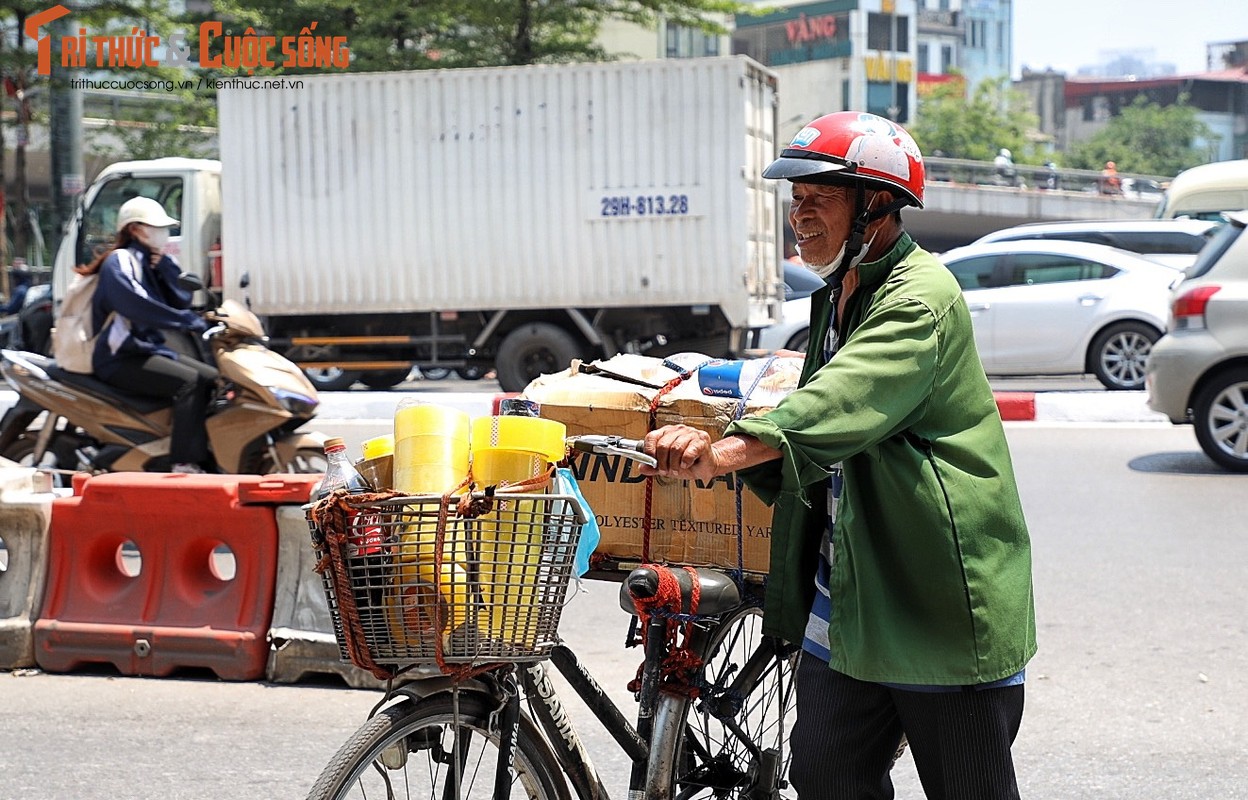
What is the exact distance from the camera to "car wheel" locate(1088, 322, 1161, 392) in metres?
13.6

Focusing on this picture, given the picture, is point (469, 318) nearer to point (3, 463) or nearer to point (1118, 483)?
point (1118, 483)

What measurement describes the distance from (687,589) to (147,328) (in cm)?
526

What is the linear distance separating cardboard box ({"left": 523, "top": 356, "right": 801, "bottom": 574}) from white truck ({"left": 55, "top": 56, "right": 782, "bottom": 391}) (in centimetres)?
1076

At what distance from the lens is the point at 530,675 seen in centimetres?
285

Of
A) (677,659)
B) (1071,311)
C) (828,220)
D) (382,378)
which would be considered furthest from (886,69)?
(828,220)

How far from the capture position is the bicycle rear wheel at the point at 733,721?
3.16 m

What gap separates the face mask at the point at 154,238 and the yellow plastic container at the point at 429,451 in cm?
535

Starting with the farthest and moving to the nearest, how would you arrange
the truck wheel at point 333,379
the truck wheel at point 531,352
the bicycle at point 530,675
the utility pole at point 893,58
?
the utility pole at point 893,58 → the truck wheel at point 333,379 → the truck wheel at point 531,352 → the bicycle at point 530,675

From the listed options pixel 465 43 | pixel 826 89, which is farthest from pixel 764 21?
pixel 465 43

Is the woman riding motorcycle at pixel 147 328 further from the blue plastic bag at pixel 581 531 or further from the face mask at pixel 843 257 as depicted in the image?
the face mask at pixel 843 257

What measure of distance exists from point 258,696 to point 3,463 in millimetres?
1643

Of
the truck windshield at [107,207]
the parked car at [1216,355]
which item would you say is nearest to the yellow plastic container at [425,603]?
the parked car at [1216,355]

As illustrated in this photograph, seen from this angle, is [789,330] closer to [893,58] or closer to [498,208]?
[498,208]

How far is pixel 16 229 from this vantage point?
25.2 m
